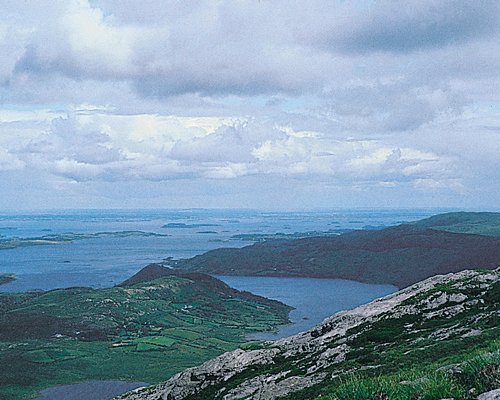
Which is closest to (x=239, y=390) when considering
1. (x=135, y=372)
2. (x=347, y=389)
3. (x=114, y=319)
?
(x=347, y=389)

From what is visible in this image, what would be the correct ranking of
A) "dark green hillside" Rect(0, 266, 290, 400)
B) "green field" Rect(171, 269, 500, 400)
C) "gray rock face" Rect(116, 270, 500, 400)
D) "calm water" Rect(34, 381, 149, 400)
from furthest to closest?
"dark green hillside" Rect(0, 266, 290, 400) → "calm water" Rect(34, 381, 149, 400) → "gray rock face" Rect(116, 270, 500, 400) → "green field" Rect(171, 269, 500, 400)

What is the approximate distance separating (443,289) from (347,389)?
103 feet

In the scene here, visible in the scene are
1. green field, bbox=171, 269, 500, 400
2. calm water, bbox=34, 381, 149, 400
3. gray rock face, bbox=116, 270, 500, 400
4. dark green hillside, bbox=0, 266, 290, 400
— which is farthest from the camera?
dark green hillside, bbox=0, 266, 290, 400

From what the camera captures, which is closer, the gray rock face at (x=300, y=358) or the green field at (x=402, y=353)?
the green field at (x=402, y=353)

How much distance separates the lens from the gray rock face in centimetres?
3412

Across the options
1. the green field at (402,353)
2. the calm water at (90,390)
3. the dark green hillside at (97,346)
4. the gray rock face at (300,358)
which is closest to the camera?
the green field at (402,353)

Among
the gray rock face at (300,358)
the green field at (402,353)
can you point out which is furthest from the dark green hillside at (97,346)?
the green field at (402,353)

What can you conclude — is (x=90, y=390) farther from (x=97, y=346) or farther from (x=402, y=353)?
(x=402, y=353)

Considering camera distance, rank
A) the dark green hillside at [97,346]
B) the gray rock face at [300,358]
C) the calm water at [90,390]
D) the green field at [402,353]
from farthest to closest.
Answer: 1. the dark green hillside at [97,346]
2. the calm water at [90,390]
3. the gray rock face at [300,358]
4. the green field at [402,353]

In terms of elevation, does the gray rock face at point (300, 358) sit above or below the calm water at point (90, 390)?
above

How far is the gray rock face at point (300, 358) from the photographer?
34.1 meters

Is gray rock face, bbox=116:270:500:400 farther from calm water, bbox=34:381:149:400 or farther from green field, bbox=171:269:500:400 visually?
calm water, bbox=34:381:149:400

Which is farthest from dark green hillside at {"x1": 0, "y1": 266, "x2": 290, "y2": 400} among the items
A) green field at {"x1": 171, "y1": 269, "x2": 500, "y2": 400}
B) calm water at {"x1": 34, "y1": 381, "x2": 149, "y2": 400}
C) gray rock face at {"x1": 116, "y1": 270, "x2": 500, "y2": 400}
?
green field at {"x1": 171, "y1": 269, "x2": 500, "y2": 400}

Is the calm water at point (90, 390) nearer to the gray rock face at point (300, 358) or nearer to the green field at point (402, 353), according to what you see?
the gray rock face at point (300, 358)
